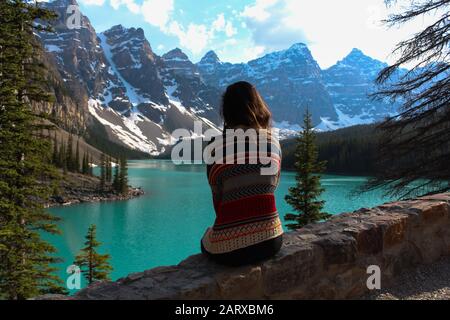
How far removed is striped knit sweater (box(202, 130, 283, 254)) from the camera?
3094mm

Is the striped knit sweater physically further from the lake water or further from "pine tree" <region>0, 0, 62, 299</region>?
the lake water

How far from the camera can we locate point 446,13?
8.45 m

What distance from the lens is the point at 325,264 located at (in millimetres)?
3771

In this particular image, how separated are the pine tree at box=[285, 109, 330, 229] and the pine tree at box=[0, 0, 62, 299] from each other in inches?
492

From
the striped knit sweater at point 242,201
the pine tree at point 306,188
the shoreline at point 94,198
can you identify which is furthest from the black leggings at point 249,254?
the shoreline at point 94,198

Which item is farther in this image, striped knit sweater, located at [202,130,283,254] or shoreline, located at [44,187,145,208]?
shoreline, located at [44,187,145,208]

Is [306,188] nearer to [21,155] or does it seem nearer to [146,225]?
[21,155]

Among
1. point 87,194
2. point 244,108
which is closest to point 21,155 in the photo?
point 244,108

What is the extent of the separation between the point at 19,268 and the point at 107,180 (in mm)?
69664

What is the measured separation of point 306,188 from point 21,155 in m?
14.2

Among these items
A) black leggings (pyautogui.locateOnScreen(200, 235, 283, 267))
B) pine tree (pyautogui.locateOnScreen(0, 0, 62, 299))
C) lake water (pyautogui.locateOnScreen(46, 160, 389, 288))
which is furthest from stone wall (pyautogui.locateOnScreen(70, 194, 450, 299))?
lake water (pyautogui.locateOnScreen(46, 160, 389, 288))

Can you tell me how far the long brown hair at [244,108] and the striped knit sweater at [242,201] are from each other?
0.25m
